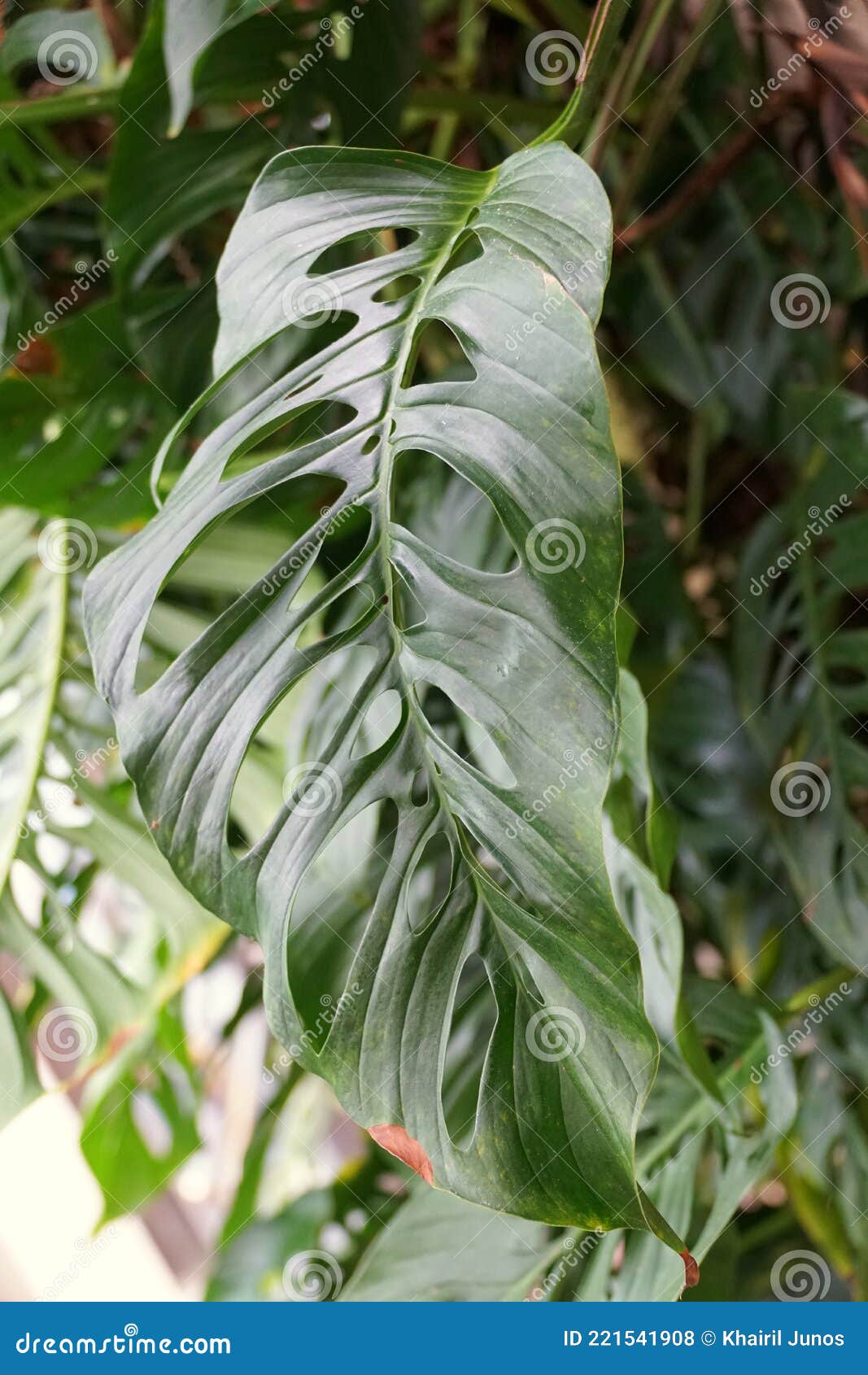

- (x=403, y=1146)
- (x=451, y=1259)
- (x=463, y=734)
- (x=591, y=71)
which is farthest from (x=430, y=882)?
(x=591, y=71)

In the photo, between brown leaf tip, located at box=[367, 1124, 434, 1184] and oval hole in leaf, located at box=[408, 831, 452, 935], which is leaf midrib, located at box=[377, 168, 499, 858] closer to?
brown leaf tip, located at box=[367, 1124, 434, 1184]

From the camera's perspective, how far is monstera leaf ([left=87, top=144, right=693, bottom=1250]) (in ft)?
1.16

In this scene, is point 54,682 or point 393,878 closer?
point 393,878

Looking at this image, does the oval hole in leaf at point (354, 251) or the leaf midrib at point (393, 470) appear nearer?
the leaf midrib at point (393, 470)

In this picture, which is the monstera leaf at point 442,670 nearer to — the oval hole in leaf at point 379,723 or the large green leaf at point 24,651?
the oval hole in leaf at point 379,723

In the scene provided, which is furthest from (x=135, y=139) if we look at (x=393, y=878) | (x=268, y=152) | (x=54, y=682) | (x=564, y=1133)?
(x=564, y=1133)

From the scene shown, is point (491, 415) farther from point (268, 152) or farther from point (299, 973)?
point (268, 152)

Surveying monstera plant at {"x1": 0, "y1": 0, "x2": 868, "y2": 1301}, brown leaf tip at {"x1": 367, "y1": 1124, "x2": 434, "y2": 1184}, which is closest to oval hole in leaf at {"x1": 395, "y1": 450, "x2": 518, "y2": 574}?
monstera plant at {"x1": 0, "y1": 0, "x2": 868, "y2": 1301}

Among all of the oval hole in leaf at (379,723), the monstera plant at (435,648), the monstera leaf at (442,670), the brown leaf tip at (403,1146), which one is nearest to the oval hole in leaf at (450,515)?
the monstera plant at (435,648)

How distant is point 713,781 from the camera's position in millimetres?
891

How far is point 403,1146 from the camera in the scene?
397 mm

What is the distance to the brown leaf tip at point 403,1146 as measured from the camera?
39cm

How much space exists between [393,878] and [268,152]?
1.84ft

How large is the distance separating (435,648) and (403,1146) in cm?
19
